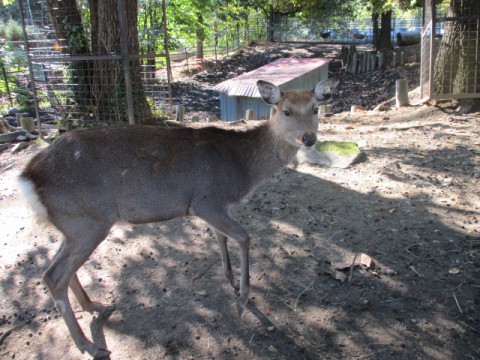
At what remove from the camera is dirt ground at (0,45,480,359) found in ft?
10.2

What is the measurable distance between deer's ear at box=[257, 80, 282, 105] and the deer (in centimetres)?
1

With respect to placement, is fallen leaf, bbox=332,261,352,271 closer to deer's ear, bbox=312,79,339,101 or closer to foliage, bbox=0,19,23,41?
deer's ear, bbox=312,79,339,101

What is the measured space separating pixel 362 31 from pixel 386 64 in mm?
15693

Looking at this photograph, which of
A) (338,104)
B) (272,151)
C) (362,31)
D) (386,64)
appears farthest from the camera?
(362,31)

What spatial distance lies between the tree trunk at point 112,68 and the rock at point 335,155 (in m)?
3.66

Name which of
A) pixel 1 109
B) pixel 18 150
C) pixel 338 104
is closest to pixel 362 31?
pixel 338 104

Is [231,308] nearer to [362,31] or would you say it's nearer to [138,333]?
[138,333]

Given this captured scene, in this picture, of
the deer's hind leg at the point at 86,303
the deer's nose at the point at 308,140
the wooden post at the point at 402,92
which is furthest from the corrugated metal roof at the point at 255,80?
the deer's hind leg at the point at 86,303

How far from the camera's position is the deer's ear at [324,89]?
4016 mm

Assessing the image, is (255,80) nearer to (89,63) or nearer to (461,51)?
(89,63)

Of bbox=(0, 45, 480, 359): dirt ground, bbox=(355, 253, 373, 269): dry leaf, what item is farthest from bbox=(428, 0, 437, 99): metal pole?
bbox=(355, 253, 373, 269): dry leaf

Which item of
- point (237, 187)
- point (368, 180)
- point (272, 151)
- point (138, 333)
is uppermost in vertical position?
point (272, 151)

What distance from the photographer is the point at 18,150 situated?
8312 millimetres

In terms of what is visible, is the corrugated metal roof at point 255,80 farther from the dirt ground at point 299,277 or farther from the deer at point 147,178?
the deer at point 147,178
